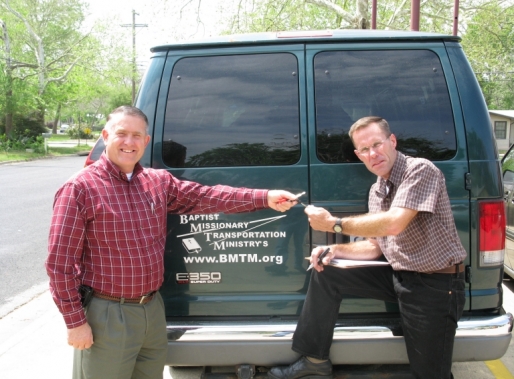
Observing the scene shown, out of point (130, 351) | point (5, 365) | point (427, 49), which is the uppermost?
point (427, 49)

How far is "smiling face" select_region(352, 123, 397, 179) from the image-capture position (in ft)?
8.10

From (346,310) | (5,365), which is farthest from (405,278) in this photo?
(5,365)

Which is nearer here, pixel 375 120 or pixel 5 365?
pixel 375 120

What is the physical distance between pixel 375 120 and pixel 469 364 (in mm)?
2258

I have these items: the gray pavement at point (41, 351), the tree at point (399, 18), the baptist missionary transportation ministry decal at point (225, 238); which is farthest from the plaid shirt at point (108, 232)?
the tree at point (399, 18)

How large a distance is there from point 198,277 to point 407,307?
3.76 ft

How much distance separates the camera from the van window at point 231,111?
2.77 metres

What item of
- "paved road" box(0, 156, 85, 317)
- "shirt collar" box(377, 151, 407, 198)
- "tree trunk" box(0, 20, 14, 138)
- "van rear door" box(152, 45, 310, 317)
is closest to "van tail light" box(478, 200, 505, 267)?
"shirt collar" box(377, 151, 407, 198)

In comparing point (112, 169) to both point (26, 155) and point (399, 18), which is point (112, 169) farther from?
point (26, 155)

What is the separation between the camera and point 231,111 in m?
2.81

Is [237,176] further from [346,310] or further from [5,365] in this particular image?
[5,365]

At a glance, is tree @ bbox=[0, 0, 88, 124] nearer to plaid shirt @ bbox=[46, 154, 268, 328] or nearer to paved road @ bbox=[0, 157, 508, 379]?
paved road @ bbox=[0, 157, 508, 379]

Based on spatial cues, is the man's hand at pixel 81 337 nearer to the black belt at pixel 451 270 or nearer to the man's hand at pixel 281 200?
the man's hand at pixel 281 200

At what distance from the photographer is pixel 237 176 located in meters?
2.76
